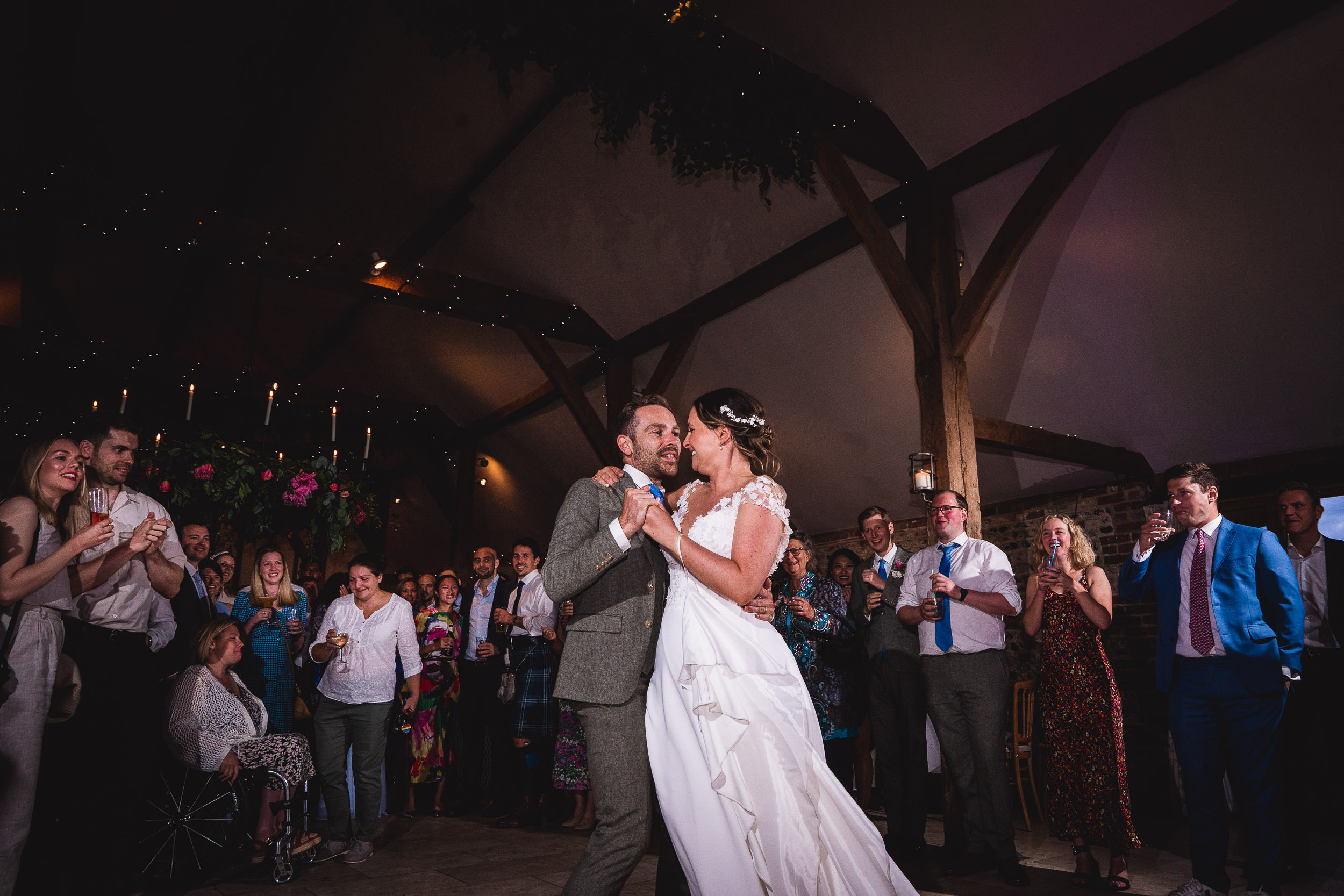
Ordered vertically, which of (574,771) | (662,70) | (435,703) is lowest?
(574,771)

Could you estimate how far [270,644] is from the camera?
4.40 m

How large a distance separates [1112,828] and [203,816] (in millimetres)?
3762

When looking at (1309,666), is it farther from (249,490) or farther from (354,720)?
(249,490)

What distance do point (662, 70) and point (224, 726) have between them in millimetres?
3406

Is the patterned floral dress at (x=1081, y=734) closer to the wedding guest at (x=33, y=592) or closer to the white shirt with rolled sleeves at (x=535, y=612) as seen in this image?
the white shirt with rolled sleeves at (x=535, y=612)

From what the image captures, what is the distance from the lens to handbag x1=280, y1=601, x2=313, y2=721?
4453 millimetres

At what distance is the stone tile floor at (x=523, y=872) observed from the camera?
3213 mm

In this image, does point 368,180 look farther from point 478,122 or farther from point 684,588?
point 684,588

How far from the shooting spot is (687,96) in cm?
363

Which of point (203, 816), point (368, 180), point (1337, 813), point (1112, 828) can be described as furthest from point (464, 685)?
point (1337, 813)

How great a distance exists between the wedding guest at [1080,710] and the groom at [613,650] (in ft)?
6.99

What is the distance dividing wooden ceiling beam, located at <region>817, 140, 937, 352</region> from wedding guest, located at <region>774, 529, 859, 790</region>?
1.57 meters

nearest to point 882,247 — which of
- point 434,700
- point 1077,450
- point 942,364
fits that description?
point 942,364

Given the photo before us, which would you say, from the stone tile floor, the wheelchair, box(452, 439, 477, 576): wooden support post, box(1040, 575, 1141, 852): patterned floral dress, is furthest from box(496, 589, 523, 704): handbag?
box(452, 439, 477, 576): wooden support post
